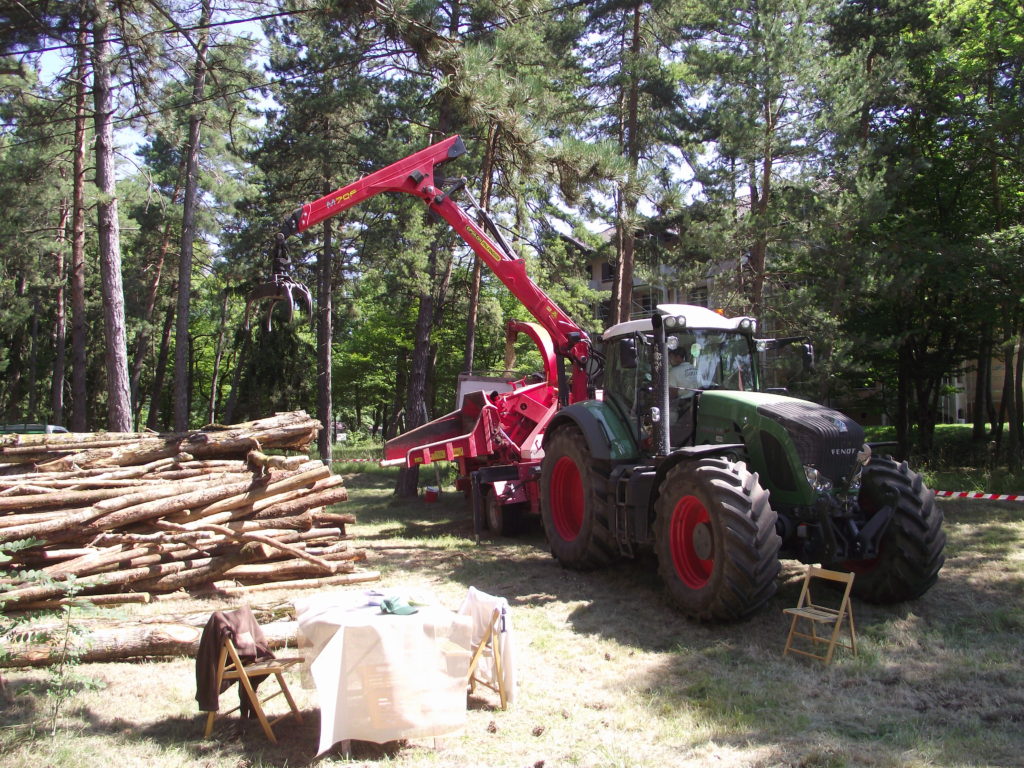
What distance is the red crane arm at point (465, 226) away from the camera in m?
10.7

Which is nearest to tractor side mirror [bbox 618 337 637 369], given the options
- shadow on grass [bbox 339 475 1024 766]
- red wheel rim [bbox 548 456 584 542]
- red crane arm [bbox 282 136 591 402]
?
red wheel rim [bbox 548 456 584 542]

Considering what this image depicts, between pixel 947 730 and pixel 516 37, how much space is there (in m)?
13.1

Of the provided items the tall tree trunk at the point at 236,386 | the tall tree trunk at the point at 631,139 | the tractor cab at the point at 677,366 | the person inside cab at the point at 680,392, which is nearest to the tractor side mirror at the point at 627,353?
the tractor cab at the point at 677,366

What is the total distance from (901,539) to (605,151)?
28.0 ft

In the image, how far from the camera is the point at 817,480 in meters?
6.55

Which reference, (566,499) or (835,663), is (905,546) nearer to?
(835,663)

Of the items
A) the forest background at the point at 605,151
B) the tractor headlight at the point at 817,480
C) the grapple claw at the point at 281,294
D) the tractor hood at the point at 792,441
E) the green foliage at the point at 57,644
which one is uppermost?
the forest background at the point at 605,151

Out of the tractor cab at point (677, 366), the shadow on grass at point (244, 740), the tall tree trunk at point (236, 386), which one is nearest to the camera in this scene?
the shadow on grass at point (244, 740)

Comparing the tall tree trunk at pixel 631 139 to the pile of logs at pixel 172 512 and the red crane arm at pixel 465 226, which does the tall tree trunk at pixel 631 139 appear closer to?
the red crane arm at pixel 465 226

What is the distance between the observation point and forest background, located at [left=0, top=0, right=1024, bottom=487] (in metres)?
13.2

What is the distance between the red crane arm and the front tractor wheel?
161 inches

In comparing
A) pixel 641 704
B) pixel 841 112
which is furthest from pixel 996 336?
pixel 641 704

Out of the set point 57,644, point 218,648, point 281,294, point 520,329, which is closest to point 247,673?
point 218,648

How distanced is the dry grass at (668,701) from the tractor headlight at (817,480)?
1131 millimetres
